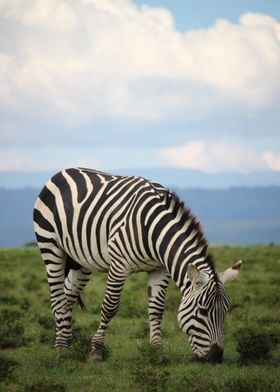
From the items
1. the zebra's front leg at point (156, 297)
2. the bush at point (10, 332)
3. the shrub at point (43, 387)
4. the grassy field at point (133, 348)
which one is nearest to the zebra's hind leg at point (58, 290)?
the grassy field at point (133, 348)

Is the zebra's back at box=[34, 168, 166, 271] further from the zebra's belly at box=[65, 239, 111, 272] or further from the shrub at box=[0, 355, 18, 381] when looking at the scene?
the shrub at box=[0, 355, 18, 381]

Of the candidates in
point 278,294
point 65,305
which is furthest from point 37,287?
point 65,305

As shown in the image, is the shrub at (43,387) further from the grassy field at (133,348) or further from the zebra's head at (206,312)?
the zebra's head at (206,312)

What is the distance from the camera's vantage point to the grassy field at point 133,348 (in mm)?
9445

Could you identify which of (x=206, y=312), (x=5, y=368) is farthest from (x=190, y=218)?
(x=5, y=368)

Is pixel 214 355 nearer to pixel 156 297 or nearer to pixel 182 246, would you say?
pixel 182 246

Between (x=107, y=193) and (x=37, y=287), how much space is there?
10495 millimetres

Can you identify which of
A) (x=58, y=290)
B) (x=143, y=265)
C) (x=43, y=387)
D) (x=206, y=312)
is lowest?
(x=43, y=387)

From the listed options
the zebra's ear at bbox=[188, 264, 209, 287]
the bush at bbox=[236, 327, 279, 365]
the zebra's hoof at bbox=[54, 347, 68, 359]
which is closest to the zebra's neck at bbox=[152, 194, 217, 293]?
the zebra's ear at bbox=[188, 264, 209, 287]

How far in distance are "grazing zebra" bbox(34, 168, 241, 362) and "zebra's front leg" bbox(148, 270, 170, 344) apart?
0.6 inches

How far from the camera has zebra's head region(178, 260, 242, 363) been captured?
1001 cm

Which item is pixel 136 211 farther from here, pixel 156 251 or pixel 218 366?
pixel 218 366

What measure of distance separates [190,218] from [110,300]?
1734mm

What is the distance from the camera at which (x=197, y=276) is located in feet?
32.9
